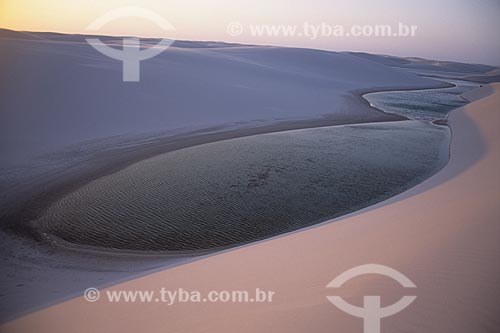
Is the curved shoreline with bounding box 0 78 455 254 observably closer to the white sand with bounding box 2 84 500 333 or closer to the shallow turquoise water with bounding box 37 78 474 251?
the shallow turquoise water with bounding box 37 78 474 251

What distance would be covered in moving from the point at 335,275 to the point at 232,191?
14.5 feet

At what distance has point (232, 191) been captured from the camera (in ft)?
25.7

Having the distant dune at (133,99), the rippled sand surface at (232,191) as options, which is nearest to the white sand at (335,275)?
the rippled sand surface at (232,191)

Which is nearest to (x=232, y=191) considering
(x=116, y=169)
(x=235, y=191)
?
(x=235, y=191)

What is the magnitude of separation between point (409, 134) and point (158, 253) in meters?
12.3

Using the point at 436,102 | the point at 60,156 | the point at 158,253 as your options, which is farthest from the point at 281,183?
the point at 436,102

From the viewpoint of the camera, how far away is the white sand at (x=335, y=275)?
2.86 m

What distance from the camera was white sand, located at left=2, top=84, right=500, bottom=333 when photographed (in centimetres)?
286

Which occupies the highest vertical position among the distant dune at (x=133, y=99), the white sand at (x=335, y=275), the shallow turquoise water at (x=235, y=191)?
the distant dune at (x=133, y=99)

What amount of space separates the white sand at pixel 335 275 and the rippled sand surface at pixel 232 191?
128 cm

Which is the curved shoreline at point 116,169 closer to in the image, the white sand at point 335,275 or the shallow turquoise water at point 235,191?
the shallow turquoise water at point 235,191

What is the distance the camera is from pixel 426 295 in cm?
303

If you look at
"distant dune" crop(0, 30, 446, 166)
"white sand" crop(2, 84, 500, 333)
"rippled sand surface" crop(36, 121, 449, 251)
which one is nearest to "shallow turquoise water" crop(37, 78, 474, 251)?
"rippled sand surface" crop(36, 121, 449, 251)

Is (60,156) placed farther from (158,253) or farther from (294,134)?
(294,134)
